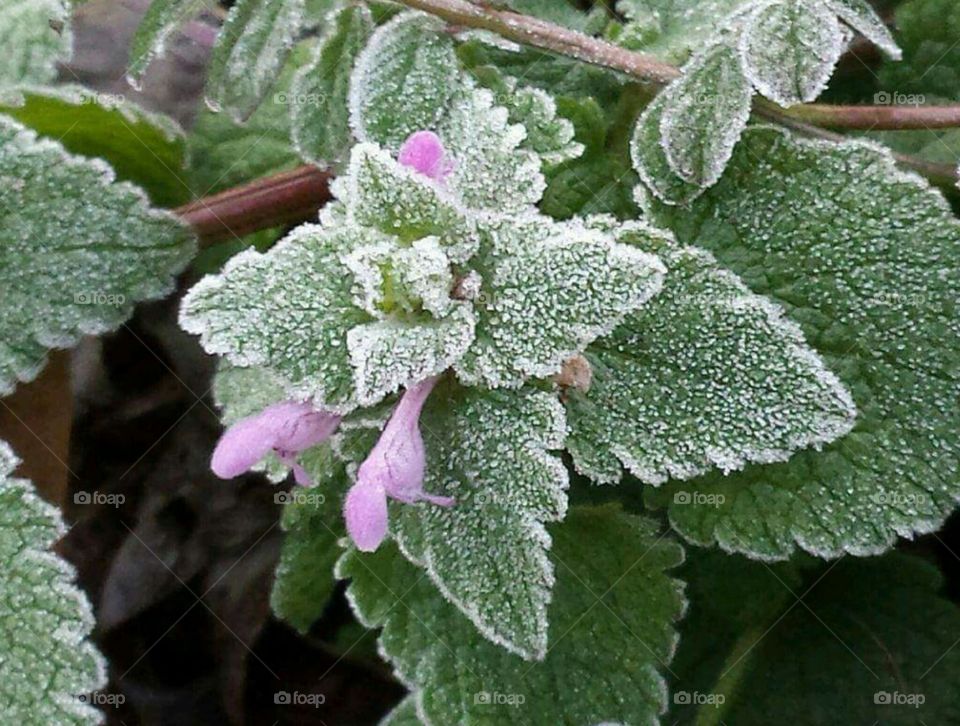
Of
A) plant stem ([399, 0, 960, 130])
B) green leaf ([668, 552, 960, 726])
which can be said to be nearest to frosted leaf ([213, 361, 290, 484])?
plant stem ([399, 0, 960, 130])

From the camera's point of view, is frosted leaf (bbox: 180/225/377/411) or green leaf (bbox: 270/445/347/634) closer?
frosted leaf (bbox: 180/225/377/411)

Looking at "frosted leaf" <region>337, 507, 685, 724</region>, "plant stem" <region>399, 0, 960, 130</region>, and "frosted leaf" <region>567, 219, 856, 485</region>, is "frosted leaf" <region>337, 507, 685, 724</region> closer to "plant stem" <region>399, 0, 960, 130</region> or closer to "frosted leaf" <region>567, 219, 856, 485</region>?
"frosted leaf" <region>567, 219, 856, 485</region>

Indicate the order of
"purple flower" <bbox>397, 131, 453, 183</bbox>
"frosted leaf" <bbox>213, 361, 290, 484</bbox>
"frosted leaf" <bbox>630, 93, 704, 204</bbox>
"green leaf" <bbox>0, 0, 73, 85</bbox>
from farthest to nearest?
"green leaf" <bbox>0, 0, 73, 85</bbox> < "frosted leaf" <bbox>213, 361, 290, 484</bbox> < "frosted leaf" <bbox>630, 93, 704, 204</bbox> < "purple flower" <bbox>397, 131, 453, 183</bbox>

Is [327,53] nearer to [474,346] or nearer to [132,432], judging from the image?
[474,346]

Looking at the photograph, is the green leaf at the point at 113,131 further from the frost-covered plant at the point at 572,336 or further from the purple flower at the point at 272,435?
the purple flower at the point at 272,435

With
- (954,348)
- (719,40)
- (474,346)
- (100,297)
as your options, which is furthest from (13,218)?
(954,348)

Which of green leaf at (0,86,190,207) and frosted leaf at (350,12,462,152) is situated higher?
frosted leaf at (350,12,462,152)

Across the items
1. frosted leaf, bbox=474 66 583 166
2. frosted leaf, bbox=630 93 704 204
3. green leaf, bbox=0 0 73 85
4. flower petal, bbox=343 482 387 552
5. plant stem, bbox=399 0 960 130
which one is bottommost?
green leaf, bbox=0 0 73 85
